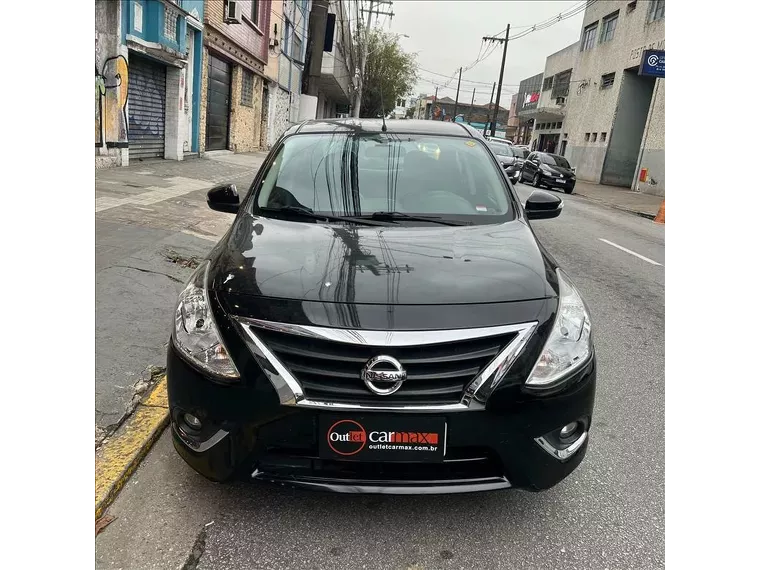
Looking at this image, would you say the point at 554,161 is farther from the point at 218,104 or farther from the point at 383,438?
the point at 383,438

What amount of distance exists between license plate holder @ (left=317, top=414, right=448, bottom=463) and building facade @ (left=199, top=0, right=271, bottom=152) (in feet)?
50.1

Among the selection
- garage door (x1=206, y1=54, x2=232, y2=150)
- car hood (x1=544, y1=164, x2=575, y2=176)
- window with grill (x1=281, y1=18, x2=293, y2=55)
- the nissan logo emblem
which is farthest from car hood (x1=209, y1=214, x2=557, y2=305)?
window with grill (x1=281, y1=18, x2=293, y2=55)

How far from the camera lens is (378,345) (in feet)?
6.20

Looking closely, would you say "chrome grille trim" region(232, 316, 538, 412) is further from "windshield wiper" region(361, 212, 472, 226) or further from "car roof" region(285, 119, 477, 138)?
"car roof" region(285, 119, 477, 138)

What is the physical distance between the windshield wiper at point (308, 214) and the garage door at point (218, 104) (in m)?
15.0

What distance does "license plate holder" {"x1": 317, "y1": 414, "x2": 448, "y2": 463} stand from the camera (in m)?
1.91

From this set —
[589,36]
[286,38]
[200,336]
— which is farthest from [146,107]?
[589,36]

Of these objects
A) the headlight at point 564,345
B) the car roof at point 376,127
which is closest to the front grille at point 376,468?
the headlight at point 564,345

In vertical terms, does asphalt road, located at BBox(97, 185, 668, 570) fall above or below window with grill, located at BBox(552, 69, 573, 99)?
below

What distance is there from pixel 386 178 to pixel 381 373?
1.65m

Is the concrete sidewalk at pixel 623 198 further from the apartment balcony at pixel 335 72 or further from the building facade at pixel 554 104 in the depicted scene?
the apartment balcony at pixel 335 72

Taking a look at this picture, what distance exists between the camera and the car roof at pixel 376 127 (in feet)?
12.3

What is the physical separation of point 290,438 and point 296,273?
65 centimetres
